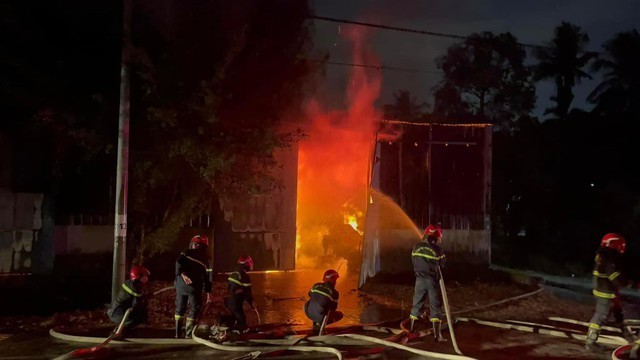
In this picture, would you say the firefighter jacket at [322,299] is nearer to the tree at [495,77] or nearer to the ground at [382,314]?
the ground at [382,314]

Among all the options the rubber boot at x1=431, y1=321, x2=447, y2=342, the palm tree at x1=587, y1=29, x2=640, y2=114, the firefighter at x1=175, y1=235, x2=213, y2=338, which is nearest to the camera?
the firefighter at x1=175, y1=235, x2=213, y2=338

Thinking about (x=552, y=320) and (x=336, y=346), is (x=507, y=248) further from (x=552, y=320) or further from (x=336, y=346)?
(x=336, y=346)

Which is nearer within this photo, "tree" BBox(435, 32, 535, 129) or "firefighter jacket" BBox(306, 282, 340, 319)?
"firefighter jacket" BBox(306, 282, 340, 319)

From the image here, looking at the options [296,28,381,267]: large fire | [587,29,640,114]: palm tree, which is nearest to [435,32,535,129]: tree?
[587,29,640,114]: palm tree

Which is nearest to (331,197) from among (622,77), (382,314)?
(382,314)

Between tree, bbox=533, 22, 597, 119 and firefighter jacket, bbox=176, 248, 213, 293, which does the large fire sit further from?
tree, bbox=533, 22, 597, 119

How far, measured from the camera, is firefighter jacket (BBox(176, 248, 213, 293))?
8.14 m

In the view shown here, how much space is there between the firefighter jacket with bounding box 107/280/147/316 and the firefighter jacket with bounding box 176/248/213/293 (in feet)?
1.81

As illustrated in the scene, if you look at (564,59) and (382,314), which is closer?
(382,314)

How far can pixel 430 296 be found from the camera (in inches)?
331

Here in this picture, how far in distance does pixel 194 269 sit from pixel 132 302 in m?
0.99

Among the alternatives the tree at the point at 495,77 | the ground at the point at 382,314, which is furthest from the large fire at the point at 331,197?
the tree at the point at 495,77

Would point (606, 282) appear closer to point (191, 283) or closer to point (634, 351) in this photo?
point (634, 351)

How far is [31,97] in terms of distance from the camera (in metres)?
9.85
